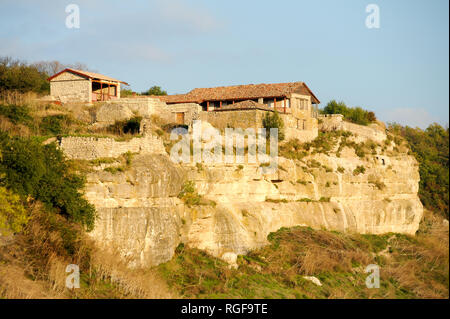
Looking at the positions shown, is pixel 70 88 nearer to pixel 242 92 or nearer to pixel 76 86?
pixel 76 86

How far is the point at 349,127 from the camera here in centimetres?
4669

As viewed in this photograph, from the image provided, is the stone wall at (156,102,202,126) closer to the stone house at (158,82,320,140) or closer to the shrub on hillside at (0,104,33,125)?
the stone house at (158,82,320,140)

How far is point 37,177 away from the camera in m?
23.6

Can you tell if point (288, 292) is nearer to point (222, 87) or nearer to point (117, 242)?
point (117, 242)

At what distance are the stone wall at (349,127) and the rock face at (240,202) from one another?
7.20ft

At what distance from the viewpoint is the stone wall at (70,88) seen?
38.7 meters

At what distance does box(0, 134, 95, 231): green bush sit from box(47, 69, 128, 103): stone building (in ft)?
48.3

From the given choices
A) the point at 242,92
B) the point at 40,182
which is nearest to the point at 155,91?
the point at 242,92

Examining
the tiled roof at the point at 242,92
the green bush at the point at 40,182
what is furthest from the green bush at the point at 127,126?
the tiled roof at the point at 242,92

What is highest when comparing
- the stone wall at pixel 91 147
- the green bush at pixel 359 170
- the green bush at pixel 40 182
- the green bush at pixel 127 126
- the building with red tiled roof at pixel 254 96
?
the building with red tiled roof at pixel 254 96

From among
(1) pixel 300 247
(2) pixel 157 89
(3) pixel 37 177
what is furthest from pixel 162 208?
(2) pixel 157 89

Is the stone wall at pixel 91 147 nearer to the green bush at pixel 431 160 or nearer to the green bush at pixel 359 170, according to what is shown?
the green bush at pixel 359 170

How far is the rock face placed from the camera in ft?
82.4

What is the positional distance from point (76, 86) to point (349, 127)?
19.9 metres
